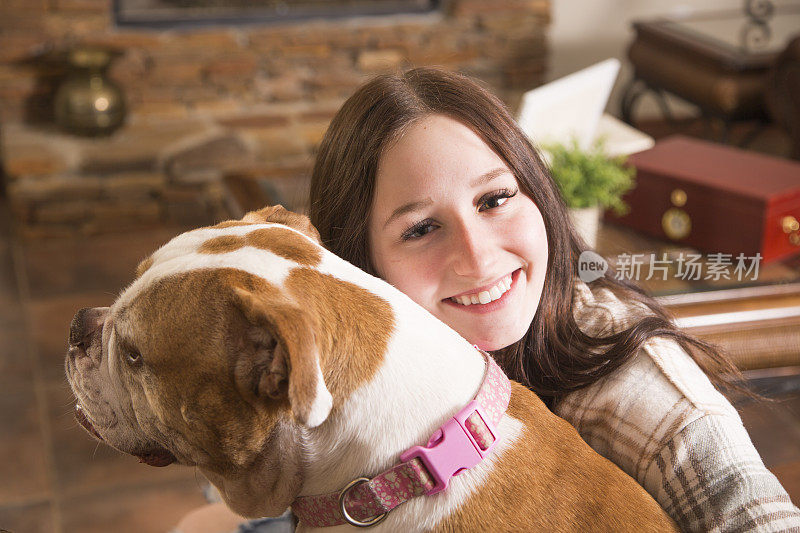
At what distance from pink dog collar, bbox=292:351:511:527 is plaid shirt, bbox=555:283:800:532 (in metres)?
0.25

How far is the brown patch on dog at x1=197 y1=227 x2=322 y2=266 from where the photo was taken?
991mm

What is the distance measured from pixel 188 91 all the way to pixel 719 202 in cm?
282

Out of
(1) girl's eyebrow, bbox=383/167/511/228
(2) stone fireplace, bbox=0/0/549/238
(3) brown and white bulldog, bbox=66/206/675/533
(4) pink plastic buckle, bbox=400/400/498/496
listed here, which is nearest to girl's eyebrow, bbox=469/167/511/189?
(1) girl's eyebrow, bbox=383/167/511/228

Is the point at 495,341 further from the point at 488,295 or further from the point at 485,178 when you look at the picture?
the point at 485,178

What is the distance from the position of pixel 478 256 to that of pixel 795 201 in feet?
3.95

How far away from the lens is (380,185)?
1.26m

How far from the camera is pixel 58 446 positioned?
8.64 ft

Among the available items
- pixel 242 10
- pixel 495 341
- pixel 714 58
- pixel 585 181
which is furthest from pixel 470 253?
pixel 242 10

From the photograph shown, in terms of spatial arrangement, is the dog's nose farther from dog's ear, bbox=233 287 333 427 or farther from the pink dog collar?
the pink dog collar

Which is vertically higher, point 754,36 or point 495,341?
point 495,341

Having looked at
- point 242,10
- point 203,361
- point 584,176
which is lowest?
point 242,10

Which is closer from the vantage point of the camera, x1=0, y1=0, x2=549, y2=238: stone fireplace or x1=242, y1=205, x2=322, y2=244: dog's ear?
x1=242, y1=205, x2=322, y2=244: dog's ear

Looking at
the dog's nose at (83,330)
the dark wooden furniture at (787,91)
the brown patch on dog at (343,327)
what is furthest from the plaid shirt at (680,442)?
the dark wooden furniture at (787,91)

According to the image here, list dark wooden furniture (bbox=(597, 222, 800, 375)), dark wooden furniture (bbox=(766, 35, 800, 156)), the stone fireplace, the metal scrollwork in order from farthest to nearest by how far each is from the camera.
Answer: the metal scrollwork → the stone fireplace → dark wooden furniture (bbox=(766, 35, 800, 156)) → dark wooden furniture (bbox=(597, 222, 800, 375))
